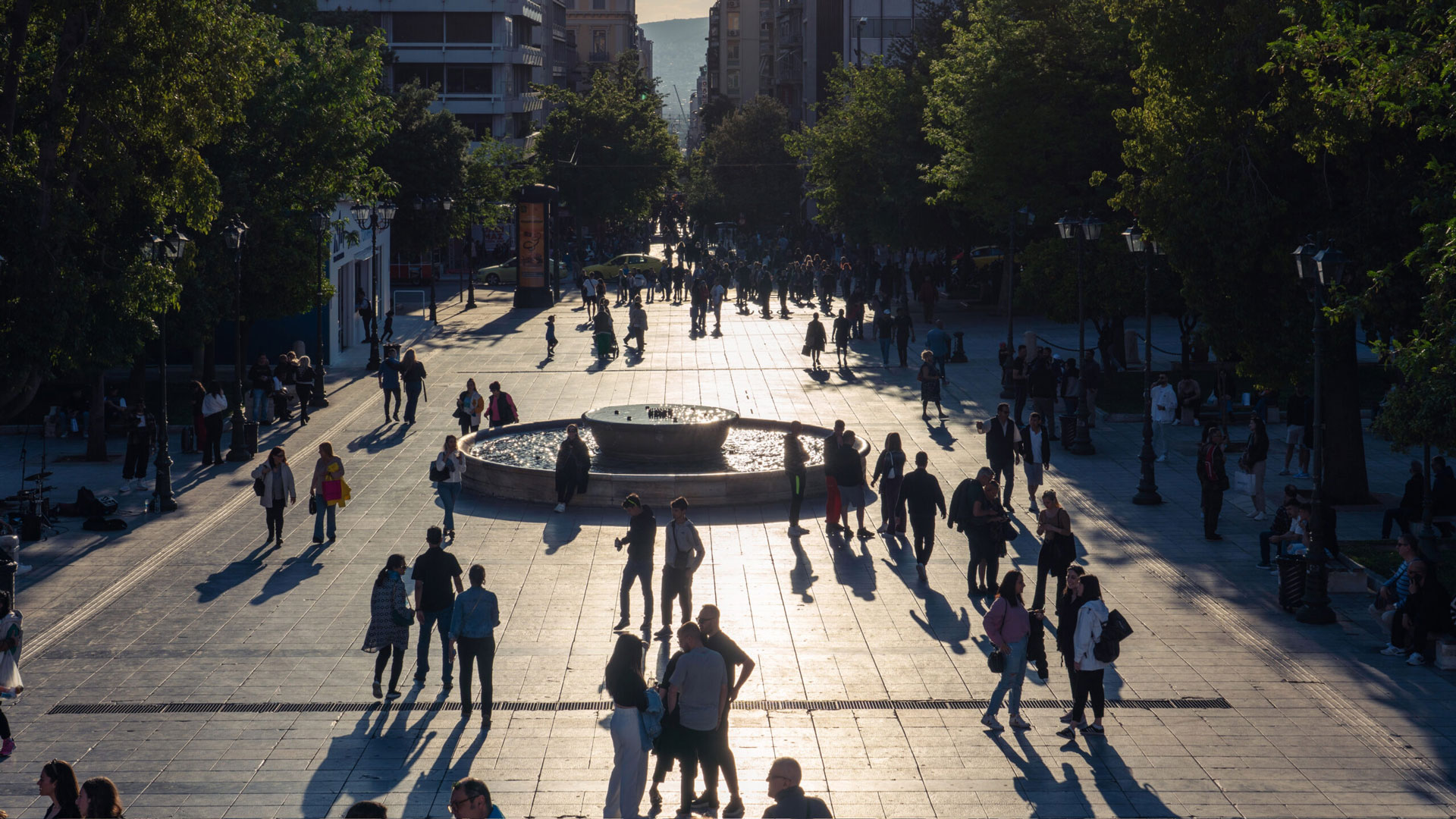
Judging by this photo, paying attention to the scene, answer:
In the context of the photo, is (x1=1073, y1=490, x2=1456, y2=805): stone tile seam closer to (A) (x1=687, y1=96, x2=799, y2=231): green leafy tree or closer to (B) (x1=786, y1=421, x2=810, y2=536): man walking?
(B) (x1=786, y1=421, x2=810, y2=536): man walking

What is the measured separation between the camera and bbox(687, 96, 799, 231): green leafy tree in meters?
81.9

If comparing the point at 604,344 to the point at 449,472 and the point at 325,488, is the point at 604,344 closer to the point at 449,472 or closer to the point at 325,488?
the point at 449,472

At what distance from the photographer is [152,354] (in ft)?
106

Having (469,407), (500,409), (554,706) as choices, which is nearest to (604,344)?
(500,409)

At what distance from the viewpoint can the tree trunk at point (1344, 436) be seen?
2047cm

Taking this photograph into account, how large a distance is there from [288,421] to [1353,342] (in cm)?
1935

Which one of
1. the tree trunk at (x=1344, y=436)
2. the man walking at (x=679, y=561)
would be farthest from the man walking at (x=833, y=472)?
the tree trunk at (x=1344, y=436)

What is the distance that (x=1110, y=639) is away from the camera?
1186 cm

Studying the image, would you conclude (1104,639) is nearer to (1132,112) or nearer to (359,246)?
(1132,112)

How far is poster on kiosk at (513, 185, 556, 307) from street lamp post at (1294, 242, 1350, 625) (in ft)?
124

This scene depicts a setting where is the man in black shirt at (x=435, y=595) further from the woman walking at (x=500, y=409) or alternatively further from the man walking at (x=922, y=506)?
the woman walking at (x=500, y=409)

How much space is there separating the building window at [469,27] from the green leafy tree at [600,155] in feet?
32.0

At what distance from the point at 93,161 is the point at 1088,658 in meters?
14.2

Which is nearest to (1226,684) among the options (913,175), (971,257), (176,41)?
(176,41)
